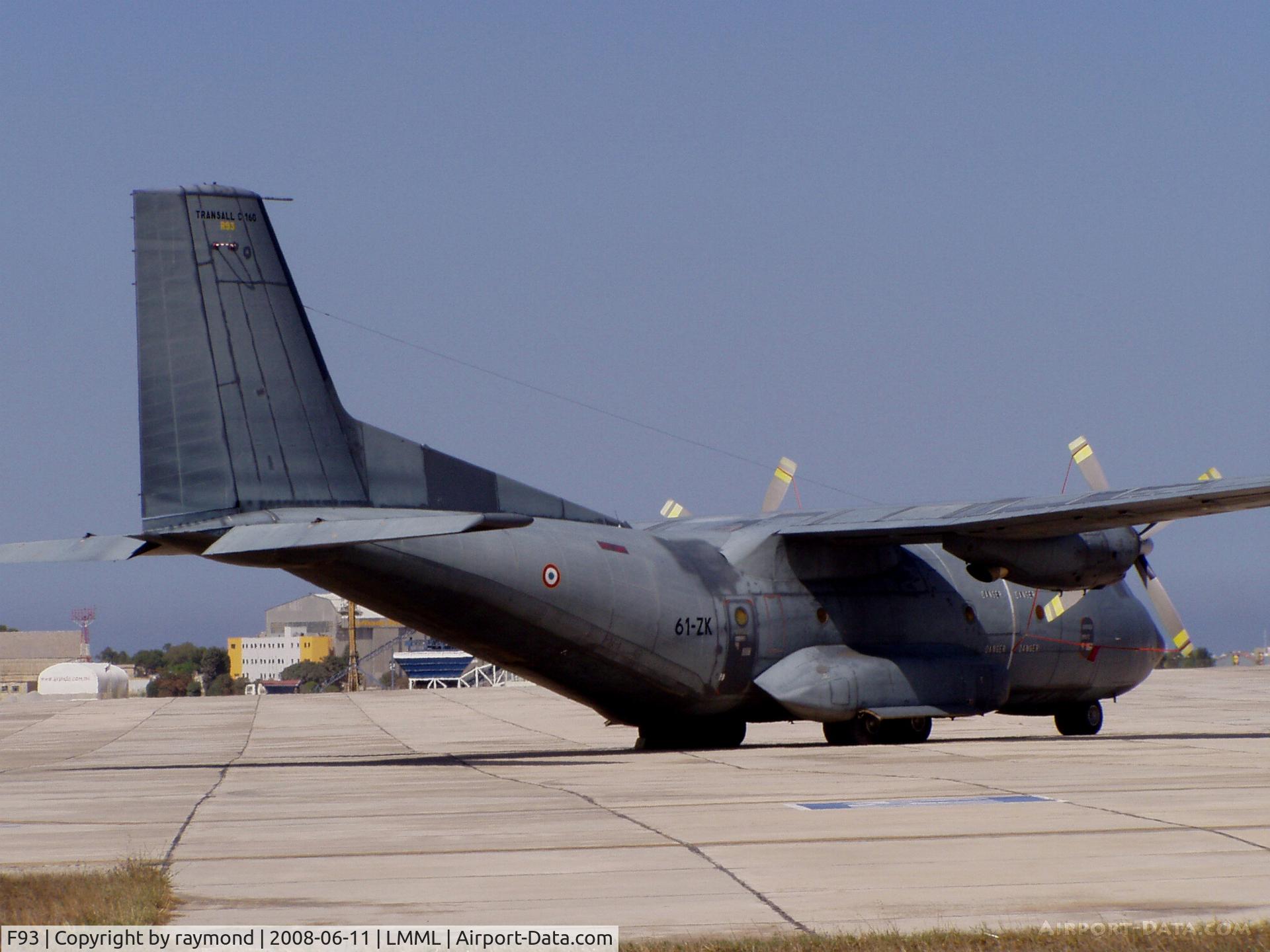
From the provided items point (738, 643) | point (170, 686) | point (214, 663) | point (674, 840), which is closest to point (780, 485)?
point (738, 643)

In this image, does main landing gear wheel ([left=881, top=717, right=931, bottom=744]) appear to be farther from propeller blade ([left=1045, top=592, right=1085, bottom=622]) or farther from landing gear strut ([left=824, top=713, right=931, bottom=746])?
propeller blade ([left=1045, top=592, right=1085, bottom=622])

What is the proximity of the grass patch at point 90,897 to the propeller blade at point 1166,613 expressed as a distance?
21103 millimetres

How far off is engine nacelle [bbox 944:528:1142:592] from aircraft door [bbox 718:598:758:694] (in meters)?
3.39

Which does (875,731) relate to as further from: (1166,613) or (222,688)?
(222,688)

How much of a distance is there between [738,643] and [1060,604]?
707 centimetres

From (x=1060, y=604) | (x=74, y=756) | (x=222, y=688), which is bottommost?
(x=222, y=688)

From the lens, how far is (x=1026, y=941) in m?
8.64

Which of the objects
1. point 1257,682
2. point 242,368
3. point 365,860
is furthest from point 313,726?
point 1257,682

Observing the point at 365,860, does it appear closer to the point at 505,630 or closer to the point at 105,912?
the point at 105,912

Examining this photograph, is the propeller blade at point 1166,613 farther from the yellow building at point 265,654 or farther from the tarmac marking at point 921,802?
the yellow building at point 265,654

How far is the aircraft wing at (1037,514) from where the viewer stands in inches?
907

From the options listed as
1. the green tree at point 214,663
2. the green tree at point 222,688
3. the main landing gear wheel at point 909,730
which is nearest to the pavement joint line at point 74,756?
the main landing gear wheel at point 909,730

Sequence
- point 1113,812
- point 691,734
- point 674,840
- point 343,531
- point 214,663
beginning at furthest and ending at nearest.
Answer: point 214,663 < point 691,734 < point 343,531 < point 1113,812 < point 674,840
